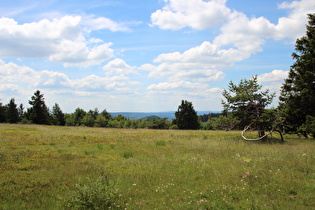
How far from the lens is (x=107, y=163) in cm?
1124

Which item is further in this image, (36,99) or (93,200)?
(36,99)

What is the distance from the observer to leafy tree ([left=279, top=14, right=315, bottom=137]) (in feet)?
65.4

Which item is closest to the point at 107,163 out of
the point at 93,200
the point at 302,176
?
the point at 93,200

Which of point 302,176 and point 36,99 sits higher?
point 36,99

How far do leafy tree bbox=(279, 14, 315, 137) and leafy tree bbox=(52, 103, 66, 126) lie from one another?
9614cm

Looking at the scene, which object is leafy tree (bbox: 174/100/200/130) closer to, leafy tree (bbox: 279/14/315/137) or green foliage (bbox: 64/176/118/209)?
leafy tree (bbox: 279/14/315/137)

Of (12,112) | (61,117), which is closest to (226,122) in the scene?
(12,112)

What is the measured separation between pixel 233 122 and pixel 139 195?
14.9 meters

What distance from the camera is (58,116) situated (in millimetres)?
105562

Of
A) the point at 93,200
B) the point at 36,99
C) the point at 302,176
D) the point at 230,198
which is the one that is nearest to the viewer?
the point at 93,200

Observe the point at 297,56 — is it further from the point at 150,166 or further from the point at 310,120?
the point at 150,166

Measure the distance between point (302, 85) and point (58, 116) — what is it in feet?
345

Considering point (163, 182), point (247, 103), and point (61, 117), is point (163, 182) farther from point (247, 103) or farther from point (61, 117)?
point (61, 117)

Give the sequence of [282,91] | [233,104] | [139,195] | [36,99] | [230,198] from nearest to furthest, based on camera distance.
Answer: [230,198] → [139,195] → [233,104] → [282,91] → [36,99]
